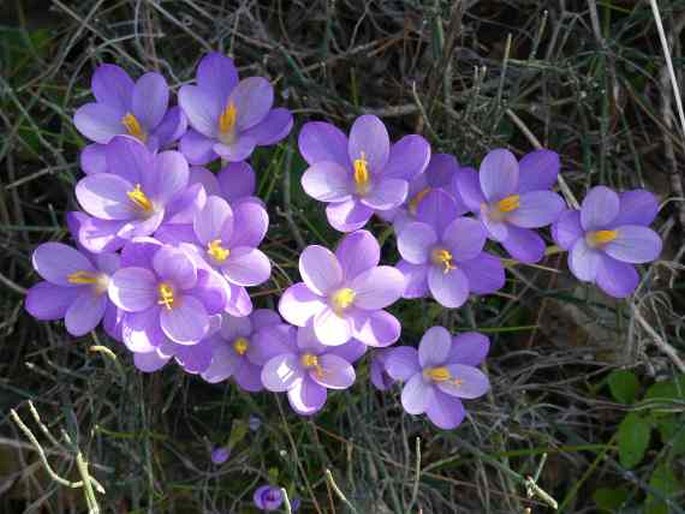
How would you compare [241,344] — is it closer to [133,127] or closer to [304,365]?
[304,365]

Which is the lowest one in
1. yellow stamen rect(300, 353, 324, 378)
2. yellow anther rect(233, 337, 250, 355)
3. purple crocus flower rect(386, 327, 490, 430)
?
purple crocus flower rect(386, 327, 490, 430)

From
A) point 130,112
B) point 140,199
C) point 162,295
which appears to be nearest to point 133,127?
point 130,112

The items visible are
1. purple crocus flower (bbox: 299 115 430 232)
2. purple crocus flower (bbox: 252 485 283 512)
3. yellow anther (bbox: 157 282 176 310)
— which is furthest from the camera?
purple crocus flower (bbox: 252 485 283 512)

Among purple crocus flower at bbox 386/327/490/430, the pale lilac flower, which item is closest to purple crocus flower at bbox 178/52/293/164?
purple crocus flower at bbox 386/327/490/430

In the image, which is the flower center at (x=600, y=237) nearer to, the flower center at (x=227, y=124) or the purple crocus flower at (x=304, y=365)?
the purple crocus flower at (x=304, y=365)

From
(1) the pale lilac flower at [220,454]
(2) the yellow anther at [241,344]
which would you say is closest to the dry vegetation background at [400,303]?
(1) the pale lilac flower at [220,454]

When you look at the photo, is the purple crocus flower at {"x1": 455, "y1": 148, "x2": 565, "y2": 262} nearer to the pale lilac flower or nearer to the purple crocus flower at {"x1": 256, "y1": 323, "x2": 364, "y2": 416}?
the purple crocus flower at {"x1": 256, "y1": 323, "x2": 364, "y2": 416}

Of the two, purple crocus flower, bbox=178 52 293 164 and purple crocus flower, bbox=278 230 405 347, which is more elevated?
purple crocus flower, bbox=178 52 293 164

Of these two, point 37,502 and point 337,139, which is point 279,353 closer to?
point 337,139
